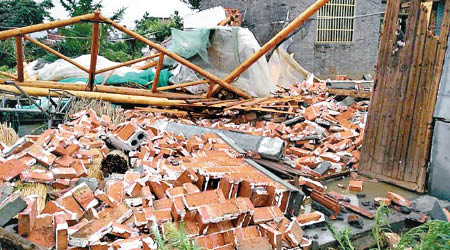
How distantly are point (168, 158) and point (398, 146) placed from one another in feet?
9.66

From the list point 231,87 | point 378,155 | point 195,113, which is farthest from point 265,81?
point 378,155

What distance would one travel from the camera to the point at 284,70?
11.1 m

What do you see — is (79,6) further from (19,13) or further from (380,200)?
(380,200)

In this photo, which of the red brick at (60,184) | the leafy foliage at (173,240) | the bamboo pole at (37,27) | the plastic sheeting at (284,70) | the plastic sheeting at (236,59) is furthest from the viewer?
the plastic sheeting at (284,70)

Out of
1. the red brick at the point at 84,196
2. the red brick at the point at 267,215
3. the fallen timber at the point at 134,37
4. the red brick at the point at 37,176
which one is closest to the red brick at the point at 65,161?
the red brick at the point at 37,176

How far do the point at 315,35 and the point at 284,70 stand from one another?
2443mm

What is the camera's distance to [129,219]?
2.85 metres

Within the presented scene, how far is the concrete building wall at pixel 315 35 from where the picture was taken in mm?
12250

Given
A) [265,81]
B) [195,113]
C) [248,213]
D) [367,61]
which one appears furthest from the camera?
[367,61]

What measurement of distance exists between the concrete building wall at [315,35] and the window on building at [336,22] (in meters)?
0.18

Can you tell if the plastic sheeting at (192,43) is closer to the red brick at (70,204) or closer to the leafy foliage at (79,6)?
the red brick at (70,204)

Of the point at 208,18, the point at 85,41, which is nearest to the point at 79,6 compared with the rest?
the point at 85,41

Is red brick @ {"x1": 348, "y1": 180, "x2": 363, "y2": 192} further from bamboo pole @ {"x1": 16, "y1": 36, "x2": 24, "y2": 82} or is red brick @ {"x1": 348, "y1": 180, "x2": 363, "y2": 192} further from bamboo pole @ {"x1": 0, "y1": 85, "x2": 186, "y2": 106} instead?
bamboo pole @ {"x1": 16, "y1": 36, "x2": 24, "y2": 82}

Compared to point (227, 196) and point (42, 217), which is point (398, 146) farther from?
point (42, 217)
